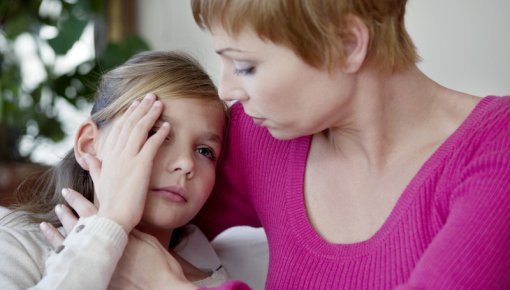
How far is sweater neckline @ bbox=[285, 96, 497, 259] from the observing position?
3.77ft

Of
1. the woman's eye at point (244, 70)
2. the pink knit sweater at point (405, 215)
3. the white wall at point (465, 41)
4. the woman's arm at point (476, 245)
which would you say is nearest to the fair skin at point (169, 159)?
the pink knit sweater at point (405, 215)

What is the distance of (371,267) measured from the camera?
1.20 m

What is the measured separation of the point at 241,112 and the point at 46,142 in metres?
2.19

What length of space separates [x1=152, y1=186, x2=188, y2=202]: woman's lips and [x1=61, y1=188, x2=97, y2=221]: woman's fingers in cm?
12

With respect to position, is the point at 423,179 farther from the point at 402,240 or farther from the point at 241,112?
the point at 241,112

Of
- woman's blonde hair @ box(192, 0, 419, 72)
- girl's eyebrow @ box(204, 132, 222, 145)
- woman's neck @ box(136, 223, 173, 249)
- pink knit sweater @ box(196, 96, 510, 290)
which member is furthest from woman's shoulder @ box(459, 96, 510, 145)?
woman's neck @ box(136, 223, 173, 249)

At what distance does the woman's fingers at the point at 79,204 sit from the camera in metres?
1.30

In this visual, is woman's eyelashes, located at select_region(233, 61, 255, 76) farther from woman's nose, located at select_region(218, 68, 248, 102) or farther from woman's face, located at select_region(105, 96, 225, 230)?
woman's face, located at select_region(105, 96, 225, 230)

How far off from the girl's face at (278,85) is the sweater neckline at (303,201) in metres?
0.18

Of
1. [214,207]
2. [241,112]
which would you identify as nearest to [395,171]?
[241,112]

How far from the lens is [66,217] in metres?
1.33

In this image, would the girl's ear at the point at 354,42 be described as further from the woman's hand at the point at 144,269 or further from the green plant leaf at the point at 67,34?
the green plant leaf at the point at 67,34

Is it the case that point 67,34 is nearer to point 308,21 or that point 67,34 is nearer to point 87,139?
point 87,139

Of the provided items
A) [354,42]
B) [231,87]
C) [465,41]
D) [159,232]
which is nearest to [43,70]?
[465,41]
